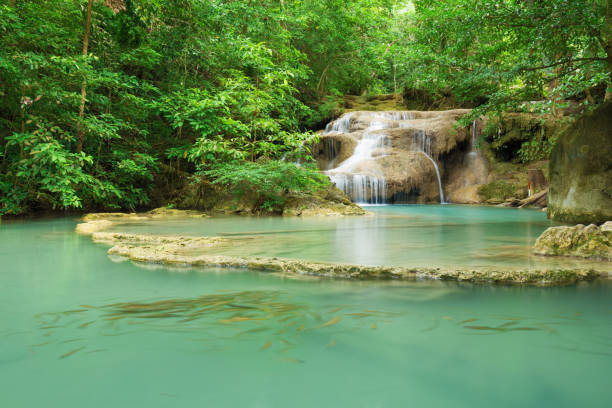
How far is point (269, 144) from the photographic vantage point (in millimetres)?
9242

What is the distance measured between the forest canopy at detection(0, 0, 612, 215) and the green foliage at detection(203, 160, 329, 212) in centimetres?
29

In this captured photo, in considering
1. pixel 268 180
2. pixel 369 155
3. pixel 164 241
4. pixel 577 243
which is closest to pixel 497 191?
pixel 369 155

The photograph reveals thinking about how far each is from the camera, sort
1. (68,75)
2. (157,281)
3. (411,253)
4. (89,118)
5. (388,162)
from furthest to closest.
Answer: (388,162) → (89,118) → (68,75) → (411,253) → (157,281)

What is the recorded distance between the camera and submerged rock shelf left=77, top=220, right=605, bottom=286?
261cm

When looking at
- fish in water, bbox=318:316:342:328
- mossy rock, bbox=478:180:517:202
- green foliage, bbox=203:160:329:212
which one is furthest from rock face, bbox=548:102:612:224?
mossy rock, bbox=478:180:517:202

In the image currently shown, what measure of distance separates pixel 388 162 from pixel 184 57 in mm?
8190

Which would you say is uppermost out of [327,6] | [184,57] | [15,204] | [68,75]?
[327,6]

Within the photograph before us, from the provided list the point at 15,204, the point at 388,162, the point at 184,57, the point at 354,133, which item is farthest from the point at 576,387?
the point at 354,133

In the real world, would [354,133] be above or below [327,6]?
below

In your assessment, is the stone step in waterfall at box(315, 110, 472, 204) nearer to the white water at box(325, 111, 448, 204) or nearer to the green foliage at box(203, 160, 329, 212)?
the white water at box(325, 111, 448, 204)

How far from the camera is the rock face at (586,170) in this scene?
6.05 m

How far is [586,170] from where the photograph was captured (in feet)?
20.6

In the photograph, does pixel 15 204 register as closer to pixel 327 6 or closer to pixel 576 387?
pixel 576 387

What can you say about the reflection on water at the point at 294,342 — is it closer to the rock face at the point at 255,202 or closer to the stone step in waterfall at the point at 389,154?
the rock face at the point at 255,202
